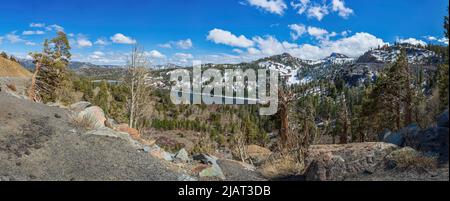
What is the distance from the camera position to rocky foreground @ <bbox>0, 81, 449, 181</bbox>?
8990 mm

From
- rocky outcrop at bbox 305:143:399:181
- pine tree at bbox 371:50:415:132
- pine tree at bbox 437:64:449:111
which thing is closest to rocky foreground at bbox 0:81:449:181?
rocky outcrop at bbox 305:143:399:181

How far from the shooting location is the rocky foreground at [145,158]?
→ 29.5 ft

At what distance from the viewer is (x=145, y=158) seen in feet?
47.6

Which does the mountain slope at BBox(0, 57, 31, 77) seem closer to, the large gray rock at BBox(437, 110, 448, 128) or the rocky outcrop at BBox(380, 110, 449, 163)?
the rocky outcrop at BBox(380, 110, 449, 163)

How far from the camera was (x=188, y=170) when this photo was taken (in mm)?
14508

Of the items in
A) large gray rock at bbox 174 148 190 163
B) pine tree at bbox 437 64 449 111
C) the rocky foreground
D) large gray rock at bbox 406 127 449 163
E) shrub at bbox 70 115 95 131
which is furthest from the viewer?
shrub at bbox 70 115 95 131

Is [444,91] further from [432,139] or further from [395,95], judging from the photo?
[395,95]

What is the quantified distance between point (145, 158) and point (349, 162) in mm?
7580

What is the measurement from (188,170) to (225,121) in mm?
157516

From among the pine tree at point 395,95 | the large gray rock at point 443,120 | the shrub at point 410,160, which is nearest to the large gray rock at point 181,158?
the shrub at point 410,160

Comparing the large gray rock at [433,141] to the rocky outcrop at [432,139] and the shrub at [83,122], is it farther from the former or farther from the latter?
the shrub at [83,122]

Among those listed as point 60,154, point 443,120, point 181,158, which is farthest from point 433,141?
point 60,154

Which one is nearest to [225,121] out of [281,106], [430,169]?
[281,106]
